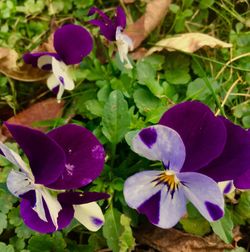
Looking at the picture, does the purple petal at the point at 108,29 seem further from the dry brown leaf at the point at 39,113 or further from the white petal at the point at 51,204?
the white petal at the point at 51,204

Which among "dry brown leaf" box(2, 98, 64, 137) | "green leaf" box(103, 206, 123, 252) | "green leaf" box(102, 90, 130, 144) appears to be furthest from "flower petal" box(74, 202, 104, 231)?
"dry brown leaf" box(2, 98, 64, 137)

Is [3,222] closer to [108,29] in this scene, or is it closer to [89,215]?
[89,215]

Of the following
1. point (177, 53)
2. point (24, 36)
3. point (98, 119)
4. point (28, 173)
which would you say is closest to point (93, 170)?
point (28, 173)

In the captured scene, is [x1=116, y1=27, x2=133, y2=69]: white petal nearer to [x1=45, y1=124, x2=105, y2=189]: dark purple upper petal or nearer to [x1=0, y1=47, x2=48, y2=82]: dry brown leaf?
[x1=0, y1=47, x2=48, y2=82]: dry brown leaf

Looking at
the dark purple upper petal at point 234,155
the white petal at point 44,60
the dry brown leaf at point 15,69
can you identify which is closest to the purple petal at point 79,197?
the dark purple upper petal at point 234,155

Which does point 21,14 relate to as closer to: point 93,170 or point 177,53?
point 177,53

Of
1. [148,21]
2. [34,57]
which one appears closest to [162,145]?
[34,57]

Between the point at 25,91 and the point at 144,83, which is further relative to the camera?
the point at 25,91
